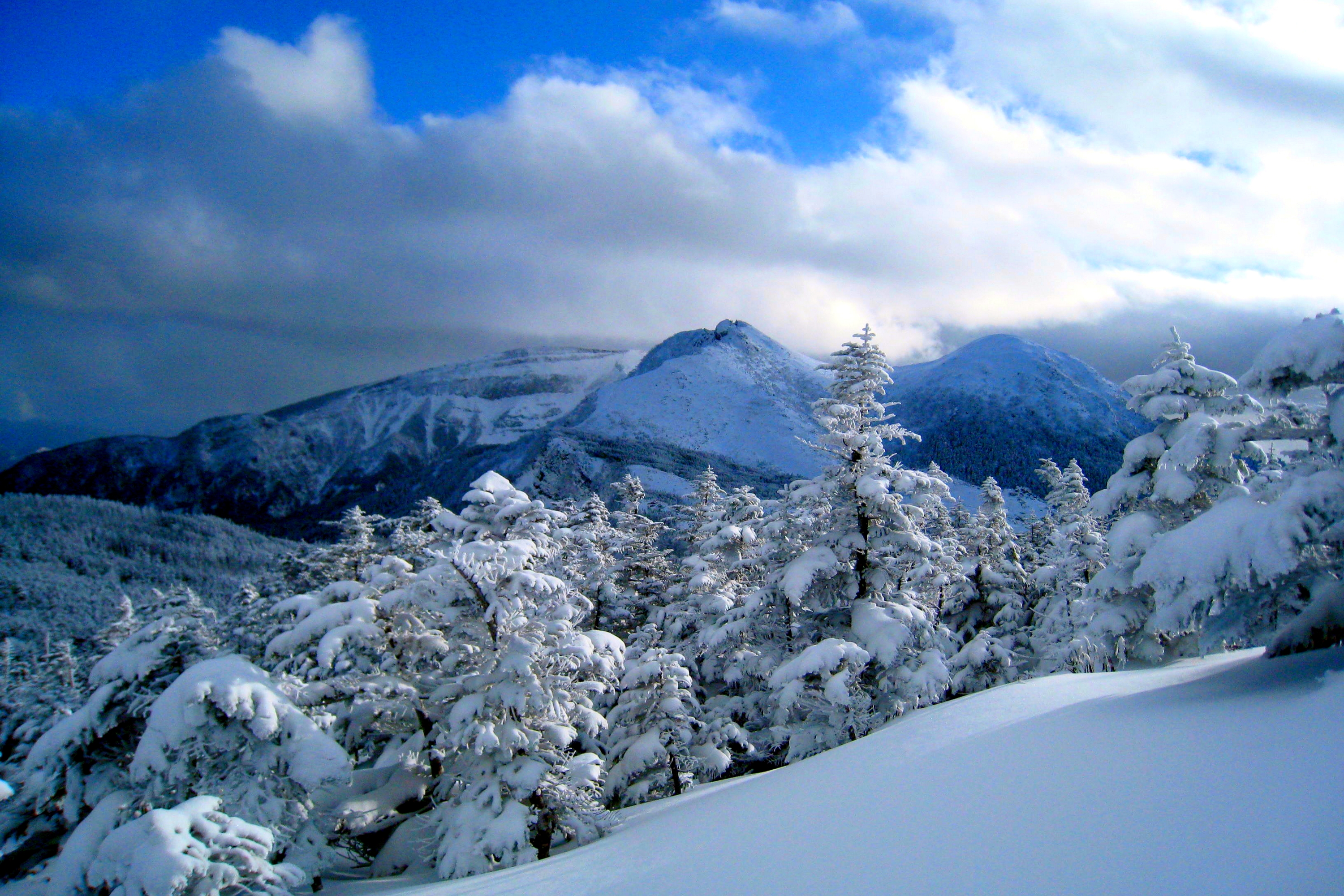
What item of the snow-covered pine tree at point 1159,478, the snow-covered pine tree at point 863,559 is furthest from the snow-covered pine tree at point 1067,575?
the snow-covered pine tree at point 863,559

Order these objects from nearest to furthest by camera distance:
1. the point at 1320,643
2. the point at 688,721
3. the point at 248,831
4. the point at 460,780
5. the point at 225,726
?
the point at 1320,643 → the point at 248,831 → the point at 225,726 → the point at 460,780 → the point at 688,721

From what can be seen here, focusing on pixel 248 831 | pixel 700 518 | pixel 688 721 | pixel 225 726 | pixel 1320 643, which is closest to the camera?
pixel 1320 643

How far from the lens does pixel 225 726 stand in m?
11.6

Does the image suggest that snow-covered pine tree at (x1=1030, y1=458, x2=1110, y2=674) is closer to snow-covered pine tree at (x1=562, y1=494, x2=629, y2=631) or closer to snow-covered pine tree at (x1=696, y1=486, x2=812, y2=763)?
snow-covered pine tree at (x1=696, y1=486, x2=812, y2=763)

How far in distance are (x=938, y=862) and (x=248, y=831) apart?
354 inches

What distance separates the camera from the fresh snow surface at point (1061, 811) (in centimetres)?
447

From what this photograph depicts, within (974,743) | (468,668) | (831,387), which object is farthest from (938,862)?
(831,387)

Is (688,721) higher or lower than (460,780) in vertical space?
lower

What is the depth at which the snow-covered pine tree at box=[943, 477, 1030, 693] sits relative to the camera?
91.4ft

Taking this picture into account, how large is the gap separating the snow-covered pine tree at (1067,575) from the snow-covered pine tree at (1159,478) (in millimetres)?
5113

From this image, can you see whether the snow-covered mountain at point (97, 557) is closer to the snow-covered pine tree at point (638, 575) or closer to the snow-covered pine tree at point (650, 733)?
the snow-covered pine tree at point (638, 575)

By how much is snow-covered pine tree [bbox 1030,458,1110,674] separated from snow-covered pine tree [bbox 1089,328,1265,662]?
5.11 metres

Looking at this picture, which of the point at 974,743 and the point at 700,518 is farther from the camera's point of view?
the point at 700,518

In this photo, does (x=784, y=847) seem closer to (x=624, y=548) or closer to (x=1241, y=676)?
(x=1241, y=676)
